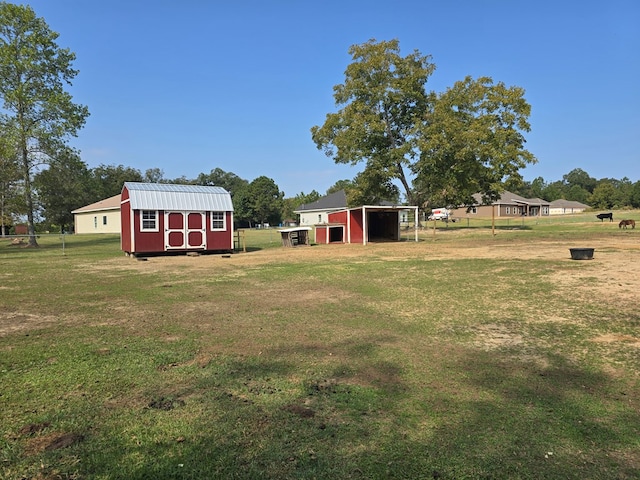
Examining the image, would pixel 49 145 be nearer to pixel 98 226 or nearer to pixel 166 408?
pixel 98 226

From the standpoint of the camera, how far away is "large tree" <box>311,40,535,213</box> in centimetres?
3294

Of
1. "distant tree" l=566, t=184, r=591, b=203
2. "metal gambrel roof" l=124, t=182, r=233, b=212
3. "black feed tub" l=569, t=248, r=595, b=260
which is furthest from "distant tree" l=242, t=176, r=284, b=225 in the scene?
"distant tree" l=566, t=184, r=591, b=203

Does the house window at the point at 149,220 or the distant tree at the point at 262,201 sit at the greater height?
the distant tree at the point at 262,201

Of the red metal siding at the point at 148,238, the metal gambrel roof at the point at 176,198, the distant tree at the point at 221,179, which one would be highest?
the distant tree at the point at 221,179

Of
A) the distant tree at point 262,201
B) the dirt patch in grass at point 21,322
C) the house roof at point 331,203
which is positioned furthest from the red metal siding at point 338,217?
the distant tree at point 262,201

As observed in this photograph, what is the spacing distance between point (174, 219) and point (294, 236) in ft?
25.6

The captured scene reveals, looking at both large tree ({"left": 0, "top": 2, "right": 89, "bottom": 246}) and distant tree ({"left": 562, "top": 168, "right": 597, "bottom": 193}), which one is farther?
distant tree ({"left": 562, "top": 168, "right": 597, "bottom": 193})

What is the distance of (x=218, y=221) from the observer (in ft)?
74.1

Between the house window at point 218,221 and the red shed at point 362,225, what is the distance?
28.6 feet

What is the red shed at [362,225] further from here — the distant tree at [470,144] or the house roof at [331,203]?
the house roof at [331,203]

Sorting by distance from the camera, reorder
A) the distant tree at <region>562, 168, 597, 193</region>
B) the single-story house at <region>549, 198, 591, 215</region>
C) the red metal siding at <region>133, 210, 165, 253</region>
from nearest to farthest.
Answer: the red metal siding at <region>133, 210, 165, 253</region>, the single-story house at <region>549, 198, 591, 215</region>, the distant tree at <region>562, 168, 597, 193</region>

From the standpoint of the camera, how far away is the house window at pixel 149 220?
20.5m

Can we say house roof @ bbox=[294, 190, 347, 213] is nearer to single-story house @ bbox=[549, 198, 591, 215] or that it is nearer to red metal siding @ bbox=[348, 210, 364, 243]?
red metal siding @ bbox=[348, 210, 364, 243]

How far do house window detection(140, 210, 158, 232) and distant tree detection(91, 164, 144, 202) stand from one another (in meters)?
49.9
